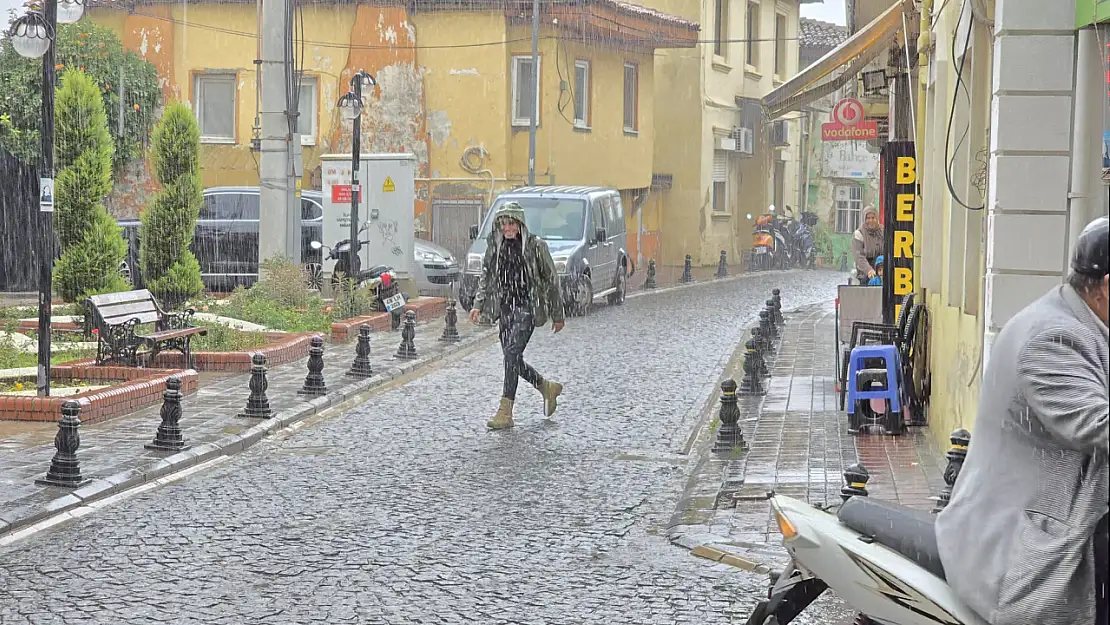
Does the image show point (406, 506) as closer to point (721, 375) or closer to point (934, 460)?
point (934, 460)

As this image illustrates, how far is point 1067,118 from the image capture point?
799cm

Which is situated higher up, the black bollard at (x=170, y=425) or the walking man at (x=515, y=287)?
the walking man at (x=515, y=287)

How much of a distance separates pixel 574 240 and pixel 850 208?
25842mm

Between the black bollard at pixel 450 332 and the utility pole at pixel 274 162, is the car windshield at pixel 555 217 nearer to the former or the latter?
the utility pole at pixel 274 162

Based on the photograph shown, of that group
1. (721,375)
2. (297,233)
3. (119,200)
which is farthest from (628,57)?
(721,375)

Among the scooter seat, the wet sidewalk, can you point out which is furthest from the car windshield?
the scooter seat

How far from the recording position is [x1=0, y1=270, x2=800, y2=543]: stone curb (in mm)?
8383

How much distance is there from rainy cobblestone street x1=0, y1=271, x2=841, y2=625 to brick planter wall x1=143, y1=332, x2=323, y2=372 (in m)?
2.18

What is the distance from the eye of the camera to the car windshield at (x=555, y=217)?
22891 mm

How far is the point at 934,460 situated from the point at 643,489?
210 cm

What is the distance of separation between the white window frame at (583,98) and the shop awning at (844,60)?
41.3 feet

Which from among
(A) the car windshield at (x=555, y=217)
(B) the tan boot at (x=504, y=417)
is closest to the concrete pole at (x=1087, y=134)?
(B) the tan boot at (x=504, y=417)

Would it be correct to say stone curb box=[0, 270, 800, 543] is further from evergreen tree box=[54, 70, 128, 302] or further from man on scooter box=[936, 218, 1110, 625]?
man on scooter box=[936, 218, 1110, 625]

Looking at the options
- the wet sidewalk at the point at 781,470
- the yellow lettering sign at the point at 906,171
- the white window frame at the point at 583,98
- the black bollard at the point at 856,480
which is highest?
the white window frame at the point at 583,98
